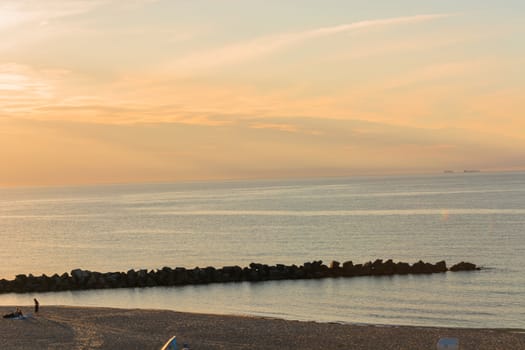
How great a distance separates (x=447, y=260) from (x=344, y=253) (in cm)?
1101

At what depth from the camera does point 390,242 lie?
261 ft

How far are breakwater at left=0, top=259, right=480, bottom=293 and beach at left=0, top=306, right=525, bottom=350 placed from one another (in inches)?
584

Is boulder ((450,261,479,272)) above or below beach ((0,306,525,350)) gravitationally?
above

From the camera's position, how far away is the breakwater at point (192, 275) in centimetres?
5016

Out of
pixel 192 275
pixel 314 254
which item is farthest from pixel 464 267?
pixel 192 275

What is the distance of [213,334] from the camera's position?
1174 inches

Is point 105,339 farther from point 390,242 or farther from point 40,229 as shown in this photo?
point 40,229

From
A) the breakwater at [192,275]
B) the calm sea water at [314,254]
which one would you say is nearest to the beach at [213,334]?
the calm sea water at [314,254]

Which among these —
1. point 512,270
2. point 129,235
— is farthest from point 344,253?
point 129,235

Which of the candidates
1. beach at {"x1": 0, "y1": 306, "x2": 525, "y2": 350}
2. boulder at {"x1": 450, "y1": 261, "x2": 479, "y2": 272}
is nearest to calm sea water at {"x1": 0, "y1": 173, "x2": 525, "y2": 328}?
boulder at {"x1": 450, "y1": 261, "x2": 479, "y2": 272}

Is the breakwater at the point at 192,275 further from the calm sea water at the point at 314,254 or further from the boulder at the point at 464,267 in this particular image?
the calm sea water at the point at 314,254

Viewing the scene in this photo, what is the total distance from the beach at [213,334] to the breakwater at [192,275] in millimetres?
14845

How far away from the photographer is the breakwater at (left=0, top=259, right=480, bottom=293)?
165ft

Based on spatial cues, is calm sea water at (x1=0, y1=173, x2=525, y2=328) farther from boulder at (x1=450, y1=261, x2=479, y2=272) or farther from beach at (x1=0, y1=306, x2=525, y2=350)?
beach at (x1=0, y1=306, x2=525, y2=350)
